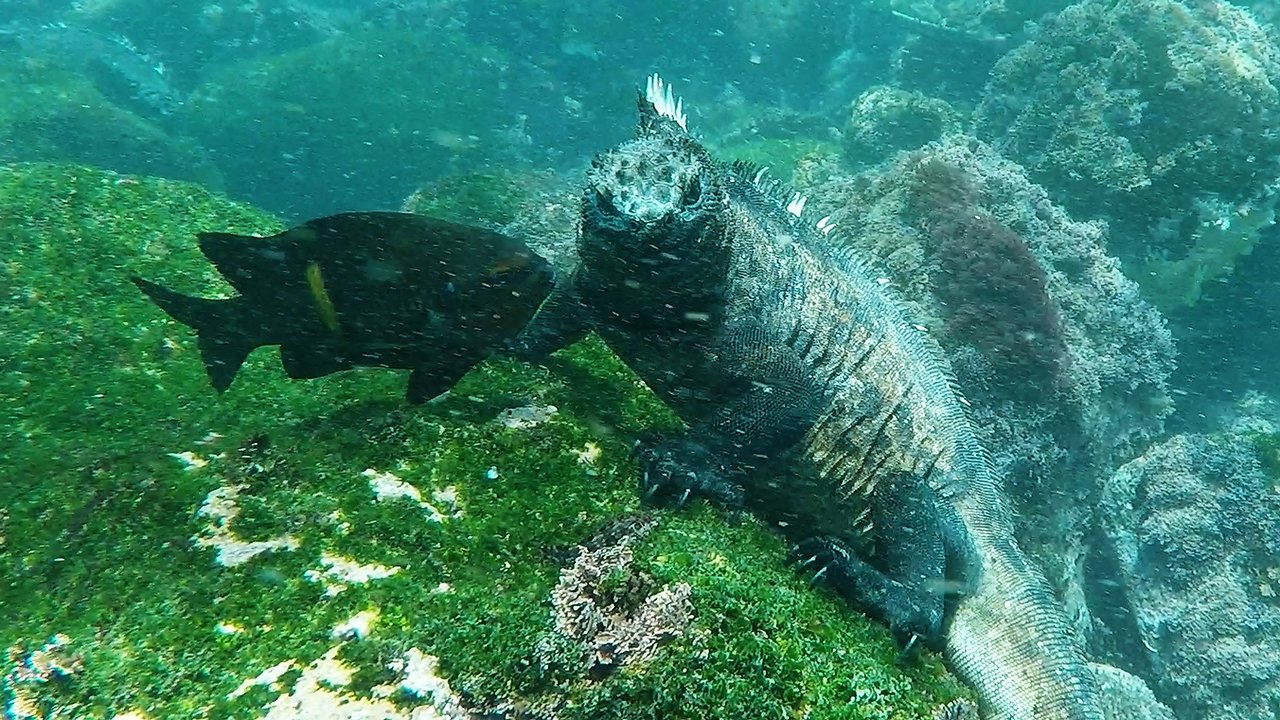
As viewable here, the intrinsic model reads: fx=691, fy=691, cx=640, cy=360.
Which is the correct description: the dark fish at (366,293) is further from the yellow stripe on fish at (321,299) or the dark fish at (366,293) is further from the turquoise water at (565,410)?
the turquoise water at (565,410)

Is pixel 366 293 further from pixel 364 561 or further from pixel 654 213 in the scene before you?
pixel 654 213

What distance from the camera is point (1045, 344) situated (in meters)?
6.60

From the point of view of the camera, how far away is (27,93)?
14.8 m

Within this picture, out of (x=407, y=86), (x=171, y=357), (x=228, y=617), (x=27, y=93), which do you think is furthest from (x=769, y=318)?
Result: (x=27, y=93)

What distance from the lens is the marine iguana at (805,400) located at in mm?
3455

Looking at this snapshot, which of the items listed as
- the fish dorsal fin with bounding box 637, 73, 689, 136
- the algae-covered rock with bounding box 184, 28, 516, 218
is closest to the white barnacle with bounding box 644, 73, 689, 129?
the fish dorsal fin with bounding box 637, 73, 689, 136

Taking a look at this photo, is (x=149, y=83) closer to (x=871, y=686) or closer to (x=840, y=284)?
(x=840, y=284)

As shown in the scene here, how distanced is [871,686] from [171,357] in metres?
4.18

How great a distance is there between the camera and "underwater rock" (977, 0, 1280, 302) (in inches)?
435

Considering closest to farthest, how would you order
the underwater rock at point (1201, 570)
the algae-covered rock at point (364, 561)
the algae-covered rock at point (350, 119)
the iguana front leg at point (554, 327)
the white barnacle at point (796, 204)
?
the algae-covered rock at point (364, 561)
the iguana front leg at point (554, 327)
the white barnacle at point (796, 204)
the underwater rock at point (1201, 570)
the algae-covered rock at point (350, 119)

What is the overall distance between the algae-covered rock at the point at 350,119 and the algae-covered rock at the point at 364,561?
1238 cm

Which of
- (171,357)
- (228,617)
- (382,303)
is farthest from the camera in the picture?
(171,357)

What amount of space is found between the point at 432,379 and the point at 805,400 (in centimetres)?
212

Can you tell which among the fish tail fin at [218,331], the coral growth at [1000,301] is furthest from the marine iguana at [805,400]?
the coral growth at [1000,301]
